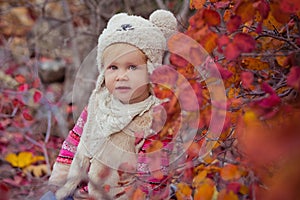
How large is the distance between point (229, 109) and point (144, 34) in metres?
0.45

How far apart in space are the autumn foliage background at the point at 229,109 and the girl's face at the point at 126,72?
0.27 ft

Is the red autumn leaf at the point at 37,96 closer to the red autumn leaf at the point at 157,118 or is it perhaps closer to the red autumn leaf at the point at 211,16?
the red autumn leaf at the point at 157,118

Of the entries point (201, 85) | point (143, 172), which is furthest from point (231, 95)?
point (143, 172)

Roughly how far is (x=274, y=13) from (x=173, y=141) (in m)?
0.70

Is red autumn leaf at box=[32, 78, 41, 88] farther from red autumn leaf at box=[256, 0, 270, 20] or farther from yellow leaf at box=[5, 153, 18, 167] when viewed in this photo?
red autumn leaf at box=[256, 0, 270, 20]

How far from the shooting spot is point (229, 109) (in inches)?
60.7

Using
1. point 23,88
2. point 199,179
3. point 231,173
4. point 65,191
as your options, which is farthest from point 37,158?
point 231,173

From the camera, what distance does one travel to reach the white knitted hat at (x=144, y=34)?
1.81 meters

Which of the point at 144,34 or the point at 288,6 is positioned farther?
the point at 144,34

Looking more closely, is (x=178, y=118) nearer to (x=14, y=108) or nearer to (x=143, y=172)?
(x=143, y=172)

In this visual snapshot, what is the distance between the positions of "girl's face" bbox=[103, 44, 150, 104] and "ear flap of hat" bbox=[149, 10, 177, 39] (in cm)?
13

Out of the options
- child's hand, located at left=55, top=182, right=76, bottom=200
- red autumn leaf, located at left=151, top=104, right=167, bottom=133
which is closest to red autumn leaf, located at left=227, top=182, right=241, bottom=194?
red autumn leaf, located at left=151, top=104, right=167, bottom=133

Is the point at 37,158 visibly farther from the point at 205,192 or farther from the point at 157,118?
the point at 205,192

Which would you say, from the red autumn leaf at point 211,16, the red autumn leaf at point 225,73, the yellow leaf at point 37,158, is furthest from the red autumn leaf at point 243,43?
the yellow leaf at point 37,158
